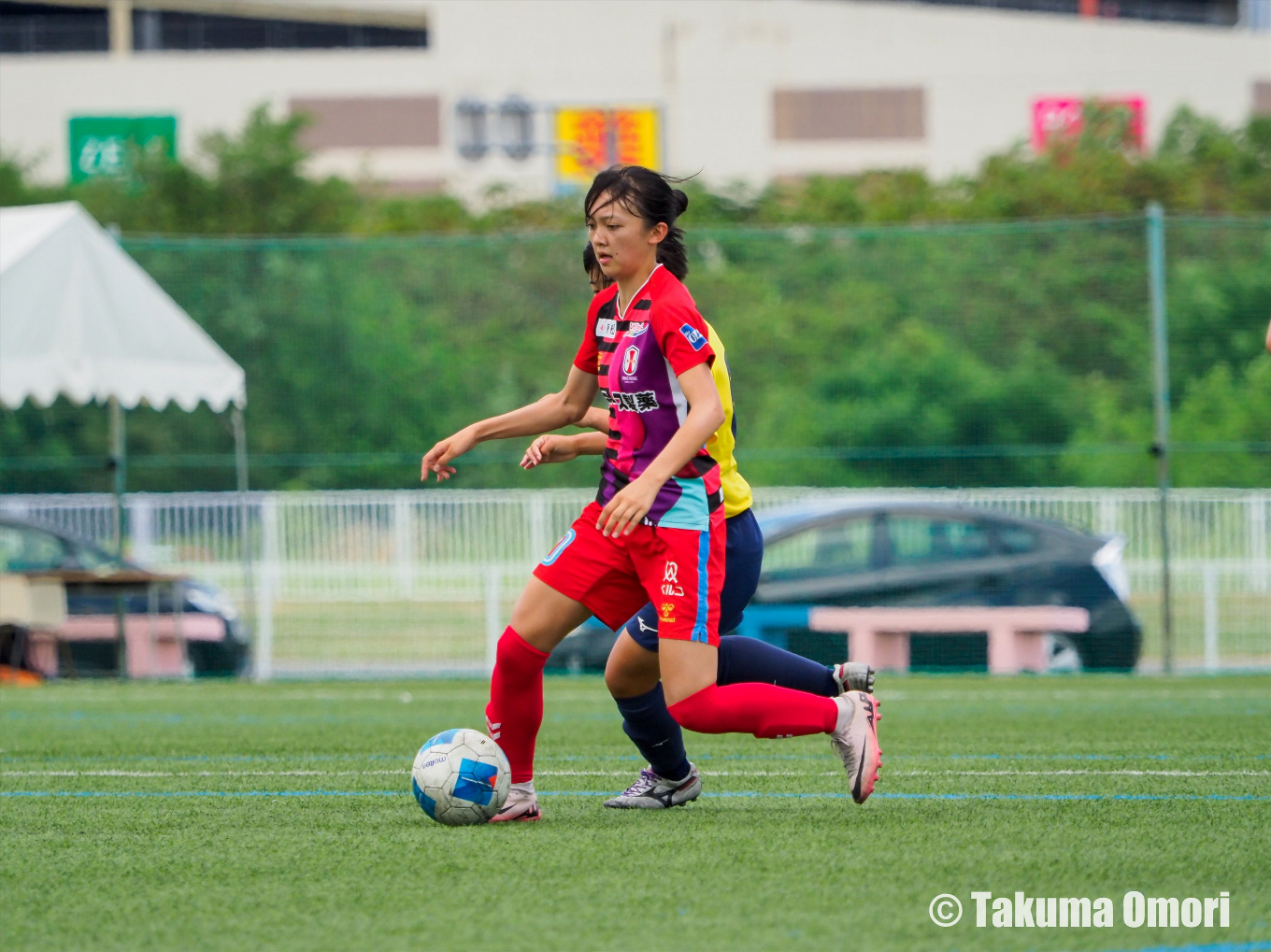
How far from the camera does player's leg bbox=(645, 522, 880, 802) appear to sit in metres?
4.62

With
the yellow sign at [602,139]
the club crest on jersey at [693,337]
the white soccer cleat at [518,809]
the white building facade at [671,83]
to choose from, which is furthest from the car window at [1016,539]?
the white building facade at [671,83]

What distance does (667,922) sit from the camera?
3424 mm

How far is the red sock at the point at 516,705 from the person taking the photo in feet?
16.0

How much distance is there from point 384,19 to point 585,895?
5768cm

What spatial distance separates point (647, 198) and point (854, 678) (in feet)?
4.80

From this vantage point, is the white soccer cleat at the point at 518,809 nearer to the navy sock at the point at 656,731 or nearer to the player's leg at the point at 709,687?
the navy sock at the point at 656,731

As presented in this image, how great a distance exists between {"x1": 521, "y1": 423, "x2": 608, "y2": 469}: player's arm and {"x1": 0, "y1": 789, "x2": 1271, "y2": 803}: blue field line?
115 centimetres

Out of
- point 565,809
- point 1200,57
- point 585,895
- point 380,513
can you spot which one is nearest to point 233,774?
point 565,809

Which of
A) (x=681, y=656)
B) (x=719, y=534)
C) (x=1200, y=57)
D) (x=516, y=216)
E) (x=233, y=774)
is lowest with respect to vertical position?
(x=233, y=774)

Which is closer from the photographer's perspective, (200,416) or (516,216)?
(200,416)

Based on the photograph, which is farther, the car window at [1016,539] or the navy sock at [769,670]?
the car window at [1016,539]

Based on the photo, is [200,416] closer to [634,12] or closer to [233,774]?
[233,774]

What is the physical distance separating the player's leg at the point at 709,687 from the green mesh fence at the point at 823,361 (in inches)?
310

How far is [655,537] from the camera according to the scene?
4633mm
